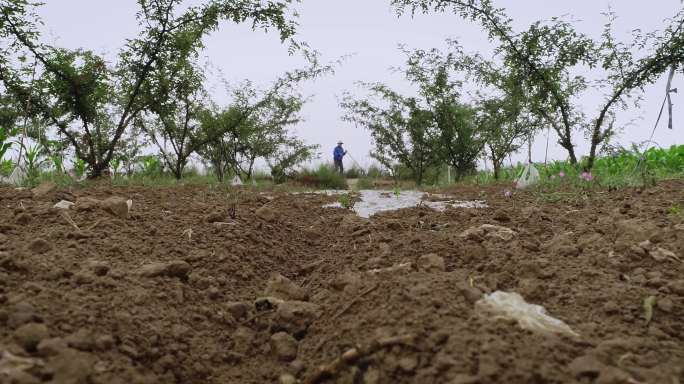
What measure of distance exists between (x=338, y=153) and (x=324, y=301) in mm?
18094

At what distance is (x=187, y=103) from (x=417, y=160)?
689 cm

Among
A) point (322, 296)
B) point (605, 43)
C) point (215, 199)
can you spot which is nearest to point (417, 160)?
point (605, 43)

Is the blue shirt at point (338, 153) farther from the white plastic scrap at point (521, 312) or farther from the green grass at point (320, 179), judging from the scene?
the white plastic scrap at point (521, 312)

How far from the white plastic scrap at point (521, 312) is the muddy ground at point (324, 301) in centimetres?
4

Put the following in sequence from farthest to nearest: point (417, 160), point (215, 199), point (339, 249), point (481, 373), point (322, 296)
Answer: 1. point (417, 160)
2. point (215, 199)
3. point (339, 249)
4. point (322, 296)
5. point (481, 373)

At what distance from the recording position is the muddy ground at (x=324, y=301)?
1.29m

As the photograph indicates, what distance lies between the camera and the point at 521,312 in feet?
4.90

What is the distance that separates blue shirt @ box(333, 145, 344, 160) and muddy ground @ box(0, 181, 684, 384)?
1665cm

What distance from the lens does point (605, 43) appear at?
27.2 feet

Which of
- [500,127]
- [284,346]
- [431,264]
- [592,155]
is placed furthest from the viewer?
[500,127]

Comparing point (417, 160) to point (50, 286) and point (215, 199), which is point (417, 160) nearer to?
point (215, 199)

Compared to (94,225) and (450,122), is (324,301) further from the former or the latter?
(450,122)

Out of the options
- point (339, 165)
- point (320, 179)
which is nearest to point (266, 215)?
point (320, 179)

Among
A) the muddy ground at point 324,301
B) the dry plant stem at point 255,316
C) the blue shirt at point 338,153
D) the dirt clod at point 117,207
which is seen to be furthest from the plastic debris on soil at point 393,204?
the blue shirt at point 338,153
